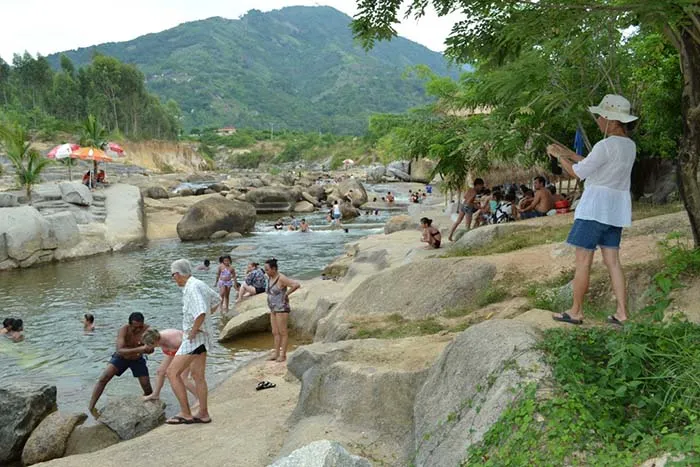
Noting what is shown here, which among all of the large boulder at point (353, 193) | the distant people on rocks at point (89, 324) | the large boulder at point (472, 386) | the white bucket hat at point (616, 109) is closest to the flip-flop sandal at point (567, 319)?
the large boulder at point (472, 386)

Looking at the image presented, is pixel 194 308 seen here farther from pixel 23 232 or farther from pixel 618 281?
pixel 23 232

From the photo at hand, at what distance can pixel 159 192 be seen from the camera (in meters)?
39.3

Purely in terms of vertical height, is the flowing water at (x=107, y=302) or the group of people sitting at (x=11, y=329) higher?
the group of people sitting at (x=11, y=329)

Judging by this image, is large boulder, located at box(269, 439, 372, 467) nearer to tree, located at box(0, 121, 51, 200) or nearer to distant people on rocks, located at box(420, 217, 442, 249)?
Answer: distant people on rocks, located at box(420, 217, 442, 249)

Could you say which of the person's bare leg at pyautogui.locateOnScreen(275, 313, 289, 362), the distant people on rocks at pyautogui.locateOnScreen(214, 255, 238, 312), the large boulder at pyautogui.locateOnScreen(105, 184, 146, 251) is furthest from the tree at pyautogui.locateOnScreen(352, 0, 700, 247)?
the large boulder at pyautogui.locateOnScreen(105, 184, 146, 251)

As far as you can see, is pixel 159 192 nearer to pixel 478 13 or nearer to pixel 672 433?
pixel 478 13

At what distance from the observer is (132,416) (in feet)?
25.0

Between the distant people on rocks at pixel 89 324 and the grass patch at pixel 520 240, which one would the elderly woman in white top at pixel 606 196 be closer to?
the grass patch at pixel 520 240

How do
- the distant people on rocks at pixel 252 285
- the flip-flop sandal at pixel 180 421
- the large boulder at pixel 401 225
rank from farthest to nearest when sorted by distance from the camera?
1. the large boulder at pixel 401 225
2. the distant people on rocks at pixel 252 285
3. the flip-flop sandal at pixel 180 421

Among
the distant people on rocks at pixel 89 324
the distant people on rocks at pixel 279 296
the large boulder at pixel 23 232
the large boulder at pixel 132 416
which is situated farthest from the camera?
the large boulder at pixel 23 232

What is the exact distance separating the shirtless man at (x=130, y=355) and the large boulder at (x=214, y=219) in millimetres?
18985

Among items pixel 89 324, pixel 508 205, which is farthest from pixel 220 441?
pixel 508 205

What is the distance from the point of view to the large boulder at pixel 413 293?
8195mm

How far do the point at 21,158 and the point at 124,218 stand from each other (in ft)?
17.2
